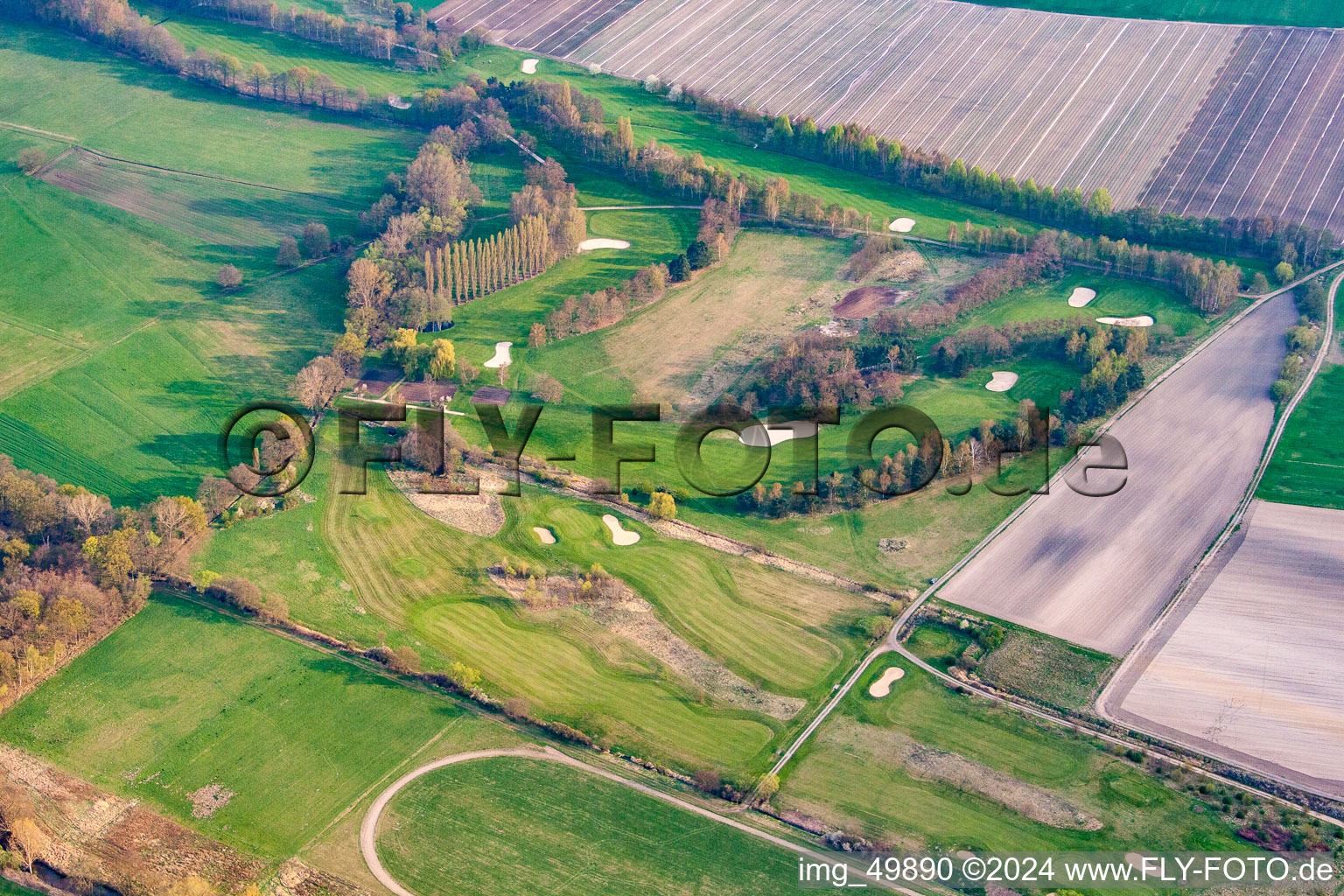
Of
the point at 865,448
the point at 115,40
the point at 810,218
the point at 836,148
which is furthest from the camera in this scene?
the point at 115,40

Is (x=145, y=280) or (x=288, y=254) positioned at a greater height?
(x=288, y=254)

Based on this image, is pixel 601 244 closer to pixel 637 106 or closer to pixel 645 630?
pixel 637 106

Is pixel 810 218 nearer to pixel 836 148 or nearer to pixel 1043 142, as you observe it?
pixel 836 148

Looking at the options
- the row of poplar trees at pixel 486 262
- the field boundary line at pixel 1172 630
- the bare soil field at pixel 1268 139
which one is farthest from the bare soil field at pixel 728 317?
the field boundary line at pixel 1172 630

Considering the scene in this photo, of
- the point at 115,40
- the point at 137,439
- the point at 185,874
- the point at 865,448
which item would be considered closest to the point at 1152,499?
the point at 865,448

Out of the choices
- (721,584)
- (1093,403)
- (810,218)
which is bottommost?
(721,584)

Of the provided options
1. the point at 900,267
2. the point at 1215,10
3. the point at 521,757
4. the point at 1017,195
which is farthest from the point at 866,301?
the point at 1215,10

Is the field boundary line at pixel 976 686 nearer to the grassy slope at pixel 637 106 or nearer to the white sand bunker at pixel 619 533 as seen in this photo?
the white sand bunker at pixel 619 533
